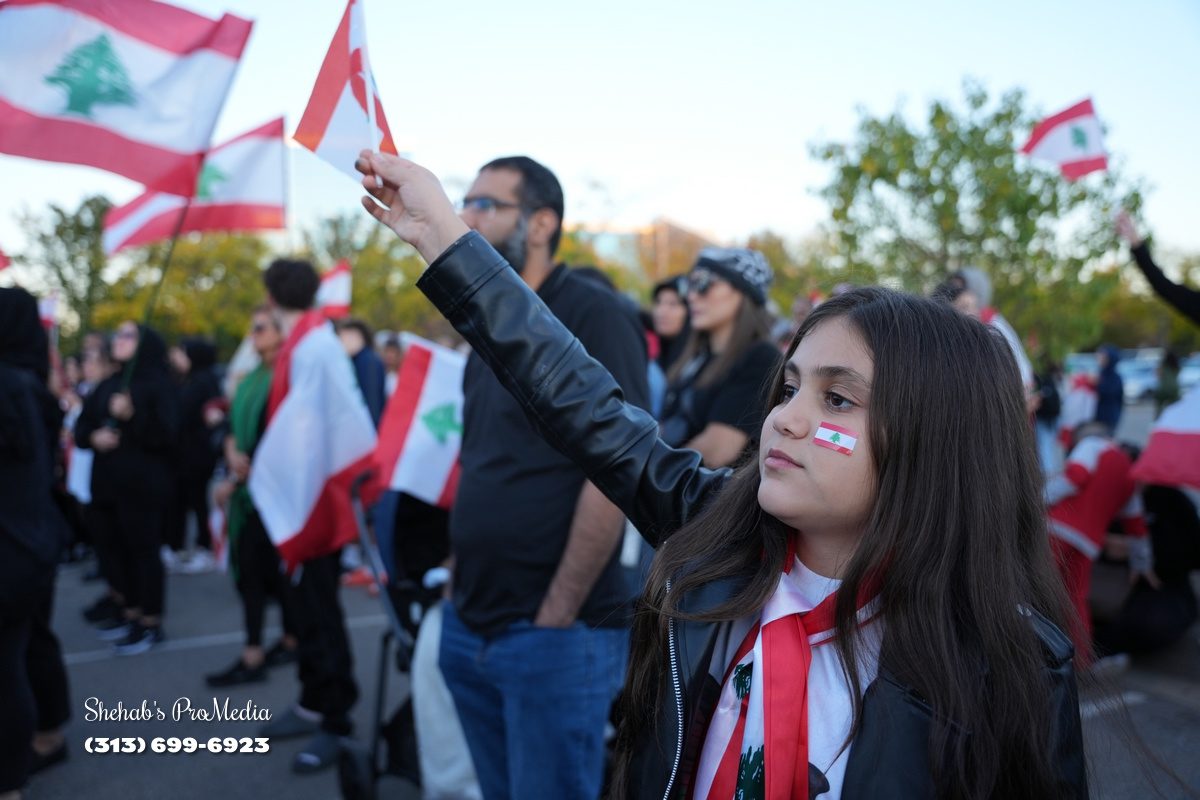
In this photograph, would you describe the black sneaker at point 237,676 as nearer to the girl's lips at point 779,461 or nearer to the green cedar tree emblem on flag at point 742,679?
the green cedar tree emblem on flag at point 742,679

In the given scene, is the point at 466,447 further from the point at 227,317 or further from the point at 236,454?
the point at 227,317

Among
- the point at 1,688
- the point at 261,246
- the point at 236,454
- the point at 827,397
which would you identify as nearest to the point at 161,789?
the point at 1,688

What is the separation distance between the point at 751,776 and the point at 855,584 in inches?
12.6

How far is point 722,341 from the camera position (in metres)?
3.75

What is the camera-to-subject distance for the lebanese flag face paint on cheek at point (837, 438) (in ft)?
4.51

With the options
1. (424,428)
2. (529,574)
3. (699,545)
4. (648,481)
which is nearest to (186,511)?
(424,428)

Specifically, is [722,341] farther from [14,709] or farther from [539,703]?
[14,709]

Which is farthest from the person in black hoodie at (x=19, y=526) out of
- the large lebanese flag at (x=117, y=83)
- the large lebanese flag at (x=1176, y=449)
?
the large lebanese flag at (x=1176, y=449)

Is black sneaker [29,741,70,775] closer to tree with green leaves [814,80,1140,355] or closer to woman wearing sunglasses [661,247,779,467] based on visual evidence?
woman wearing sunglasses [661,247,779,467]

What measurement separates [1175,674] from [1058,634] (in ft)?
15.1

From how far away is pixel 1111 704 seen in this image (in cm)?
163

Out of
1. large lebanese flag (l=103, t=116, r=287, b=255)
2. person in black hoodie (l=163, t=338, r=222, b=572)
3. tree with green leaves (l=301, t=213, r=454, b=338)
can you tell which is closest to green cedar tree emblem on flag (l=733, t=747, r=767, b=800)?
large lebanese flag (l=103, t=116, r=287, b=255)

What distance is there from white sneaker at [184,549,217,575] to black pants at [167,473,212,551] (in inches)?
3.7

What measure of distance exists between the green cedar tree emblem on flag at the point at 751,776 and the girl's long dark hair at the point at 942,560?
0.16 meters
